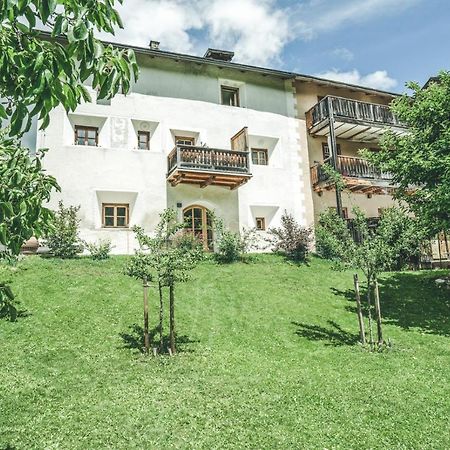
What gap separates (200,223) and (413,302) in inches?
387

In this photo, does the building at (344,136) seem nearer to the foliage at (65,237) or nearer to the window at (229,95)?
the window at (229,95)

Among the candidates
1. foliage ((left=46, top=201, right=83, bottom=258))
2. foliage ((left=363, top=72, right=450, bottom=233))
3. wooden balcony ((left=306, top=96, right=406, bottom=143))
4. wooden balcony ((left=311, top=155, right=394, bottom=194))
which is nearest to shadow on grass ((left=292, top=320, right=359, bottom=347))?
foliage ((left=363, top=72, right=450, bottom=233))

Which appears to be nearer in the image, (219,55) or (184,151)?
(184,151)

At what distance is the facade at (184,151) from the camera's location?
57.4 feet

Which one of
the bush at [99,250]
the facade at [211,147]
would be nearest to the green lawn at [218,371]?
the bush at [99,250]

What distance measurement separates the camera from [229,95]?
21.8 m

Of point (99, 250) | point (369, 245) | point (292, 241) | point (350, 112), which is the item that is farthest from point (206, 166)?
point (369, 245)

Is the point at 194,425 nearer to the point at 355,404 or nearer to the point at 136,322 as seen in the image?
the point at 355,404

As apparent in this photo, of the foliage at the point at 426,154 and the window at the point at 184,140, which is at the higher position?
the window at the point at 184,140

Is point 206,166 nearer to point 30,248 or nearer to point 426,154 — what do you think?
point 30,248

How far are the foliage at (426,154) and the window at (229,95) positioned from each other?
30.6 ft

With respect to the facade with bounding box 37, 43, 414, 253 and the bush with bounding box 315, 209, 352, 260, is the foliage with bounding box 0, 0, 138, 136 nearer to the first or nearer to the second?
the bush with bounding box 315, 209, 352, 260

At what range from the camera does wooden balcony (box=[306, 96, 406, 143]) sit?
69.6 ft

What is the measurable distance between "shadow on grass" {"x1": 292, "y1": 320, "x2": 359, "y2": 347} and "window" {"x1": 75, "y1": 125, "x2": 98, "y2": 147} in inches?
476
